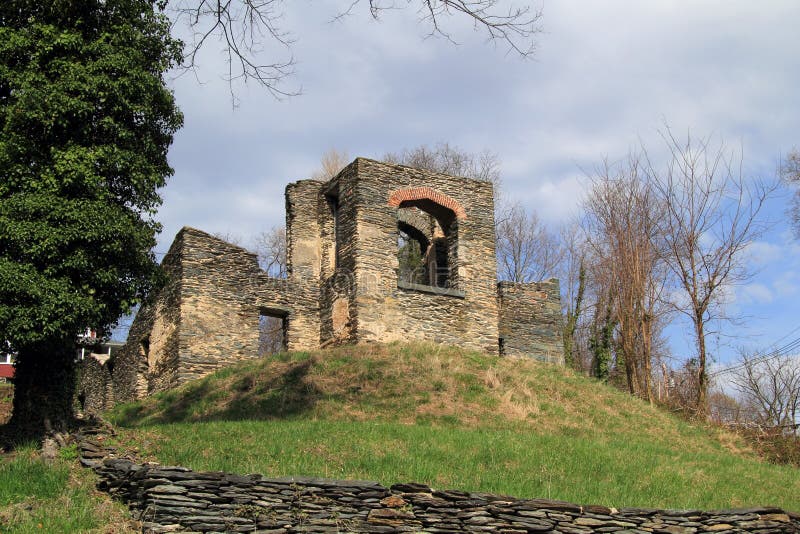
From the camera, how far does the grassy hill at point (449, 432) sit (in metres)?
10.8

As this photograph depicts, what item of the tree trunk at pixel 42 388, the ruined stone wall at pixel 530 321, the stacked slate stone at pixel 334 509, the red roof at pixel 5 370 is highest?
the ruined stone wall at pixel 530 321

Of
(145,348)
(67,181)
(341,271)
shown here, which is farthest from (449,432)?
(145,348)

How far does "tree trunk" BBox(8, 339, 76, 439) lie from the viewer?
37.7 feet

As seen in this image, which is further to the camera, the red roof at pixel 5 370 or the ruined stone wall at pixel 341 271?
the red roof at pixel 5 370

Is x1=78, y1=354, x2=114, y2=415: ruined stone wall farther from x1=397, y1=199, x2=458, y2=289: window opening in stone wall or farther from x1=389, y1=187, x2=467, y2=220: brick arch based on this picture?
x1=389, y1=187, x2=467, y2=220: brick arch

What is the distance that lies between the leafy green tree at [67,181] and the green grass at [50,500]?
1258 mm

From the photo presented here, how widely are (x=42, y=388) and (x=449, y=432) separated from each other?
639cm

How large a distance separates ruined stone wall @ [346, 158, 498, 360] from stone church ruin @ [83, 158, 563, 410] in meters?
0.03

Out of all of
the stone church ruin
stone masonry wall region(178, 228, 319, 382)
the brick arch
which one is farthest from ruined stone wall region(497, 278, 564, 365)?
stone masonry wall region(178, 228, 319, 382)

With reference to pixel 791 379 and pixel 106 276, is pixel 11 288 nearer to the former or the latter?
pixel 106 276

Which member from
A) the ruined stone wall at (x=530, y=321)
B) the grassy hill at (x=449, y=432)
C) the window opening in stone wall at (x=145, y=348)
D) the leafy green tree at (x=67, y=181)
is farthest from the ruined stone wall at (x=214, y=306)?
the leafy green tree at (x=67, y=181)

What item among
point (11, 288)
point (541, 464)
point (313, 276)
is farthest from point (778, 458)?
point (11, 288)

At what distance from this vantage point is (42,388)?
11.8 m

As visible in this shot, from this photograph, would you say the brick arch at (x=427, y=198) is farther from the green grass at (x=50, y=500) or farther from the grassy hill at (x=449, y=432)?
the green grass at (x=50, y=500)
